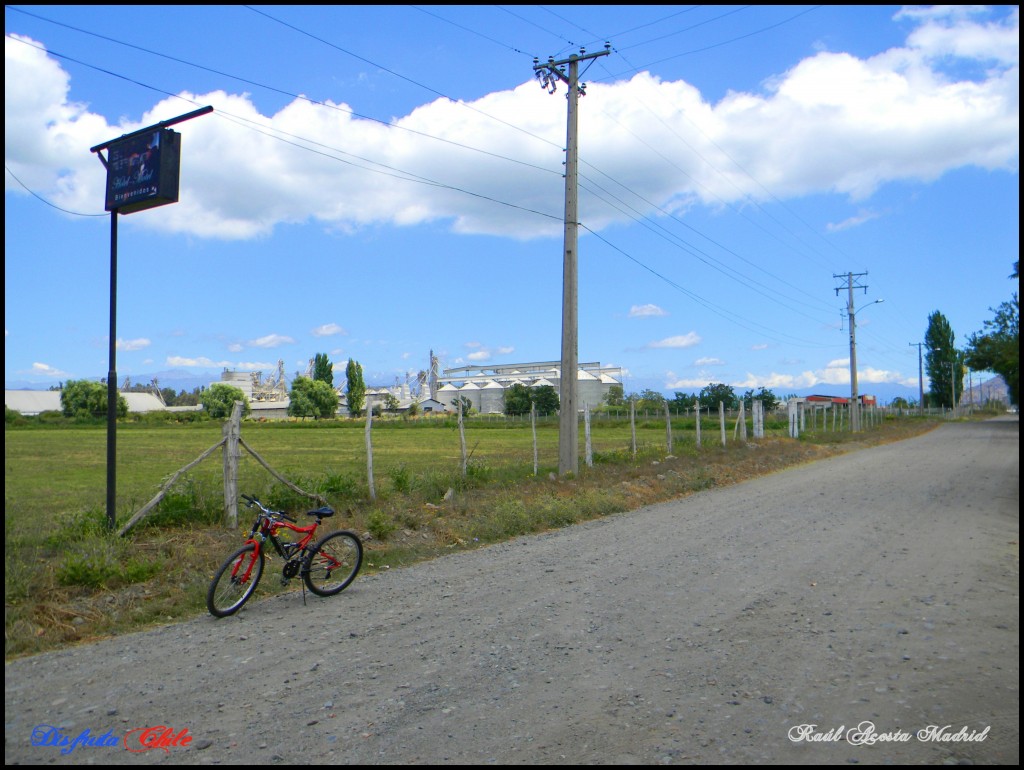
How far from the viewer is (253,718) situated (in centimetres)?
464

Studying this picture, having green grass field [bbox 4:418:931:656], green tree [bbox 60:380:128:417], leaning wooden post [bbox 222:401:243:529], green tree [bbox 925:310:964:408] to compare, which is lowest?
green grass field [bbox 4:418:931:656]

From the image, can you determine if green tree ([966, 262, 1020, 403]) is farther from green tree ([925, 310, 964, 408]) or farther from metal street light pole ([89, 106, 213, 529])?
green tree ([925, 310, 964, 408])

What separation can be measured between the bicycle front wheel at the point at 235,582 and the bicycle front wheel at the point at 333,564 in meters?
0.50

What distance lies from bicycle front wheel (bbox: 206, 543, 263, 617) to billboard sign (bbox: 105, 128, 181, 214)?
437cm

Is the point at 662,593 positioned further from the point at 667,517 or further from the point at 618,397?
the point at 618,397

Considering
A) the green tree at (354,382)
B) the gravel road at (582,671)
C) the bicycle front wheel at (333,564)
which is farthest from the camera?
the green tree at (354,382)

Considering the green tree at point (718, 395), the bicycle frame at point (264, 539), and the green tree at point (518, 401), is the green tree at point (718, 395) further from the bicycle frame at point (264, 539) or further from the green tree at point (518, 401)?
the bicycle frame at point (264, 539)

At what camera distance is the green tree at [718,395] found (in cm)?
7704

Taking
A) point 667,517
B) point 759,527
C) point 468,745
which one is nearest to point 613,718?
point 468,745

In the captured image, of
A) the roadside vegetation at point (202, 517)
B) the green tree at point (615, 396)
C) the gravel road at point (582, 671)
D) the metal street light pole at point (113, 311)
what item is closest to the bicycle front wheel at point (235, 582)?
the gravel road at point (582, 671)

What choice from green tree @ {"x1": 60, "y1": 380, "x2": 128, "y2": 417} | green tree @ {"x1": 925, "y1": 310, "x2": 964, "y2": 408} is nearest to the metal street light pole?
green tree @ {"x1": 60, "y1": 380, "x2": 128, "y2": 417}

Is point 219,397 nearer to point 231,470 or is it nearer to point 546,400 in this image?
point 546,400

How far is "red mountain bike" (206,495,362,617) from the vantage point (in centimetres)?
725

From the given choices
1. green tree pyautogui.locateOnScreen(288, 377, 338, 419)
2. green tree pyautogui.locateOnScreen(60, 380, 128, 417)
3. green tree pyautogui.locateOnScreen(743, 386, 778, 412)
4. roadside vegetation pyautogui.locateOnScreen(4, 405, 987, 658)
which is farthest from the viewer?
green tree pyautogui.locateOnScreen(288, 377, 338, 419)
